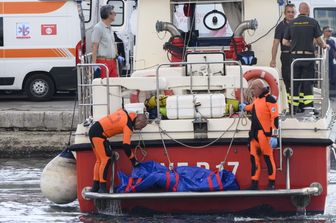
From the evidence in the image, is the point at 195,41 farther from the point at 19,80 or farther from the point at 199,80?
the point at 19,80

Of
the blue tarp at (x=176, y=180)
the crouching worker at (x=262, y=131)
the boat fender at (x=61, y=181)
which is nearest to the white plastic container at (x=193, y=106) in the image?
the crouching worker at (x=262, y=131)

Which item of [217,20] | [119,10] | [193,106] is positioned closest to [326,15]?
[119,10]

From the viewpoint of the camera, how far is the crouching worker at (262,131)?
12.0m

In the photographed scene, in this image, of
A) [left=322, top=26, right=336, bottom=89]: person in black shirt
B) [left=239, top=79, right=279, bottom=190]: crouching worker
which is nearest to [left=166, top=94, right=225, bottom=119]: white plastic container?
[left=239, top=79, right=279, bottom=190]: crouching worker

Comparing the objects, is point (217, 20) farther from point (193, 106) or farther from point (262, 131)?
point (262, 131)

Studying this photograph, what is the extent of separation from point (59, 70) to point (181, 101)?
37.7ft

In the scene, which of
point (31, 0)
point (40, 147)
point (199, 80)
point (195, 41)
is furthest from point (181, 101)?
point (31, 0)

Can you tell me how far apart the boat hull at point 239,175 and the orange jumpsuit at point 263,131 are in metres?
0.13

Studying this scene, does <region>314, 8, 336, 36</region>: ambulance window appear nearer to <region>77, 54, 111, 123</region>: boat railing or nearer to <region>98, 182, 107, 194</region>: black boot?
<region>77, 54, 111, 123</region>: boat railing

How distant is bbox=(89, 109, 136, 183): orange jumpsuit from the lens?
12.1m

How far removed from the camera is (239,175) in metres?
12.2

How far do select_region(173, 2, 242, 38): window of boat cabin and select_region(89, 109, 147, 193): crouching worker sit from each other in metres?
2.58

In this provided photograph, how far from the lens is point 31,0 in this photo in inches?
909

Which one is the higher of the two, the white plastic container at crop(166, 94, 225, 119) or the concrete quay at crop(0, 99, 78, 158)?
the white plastic container at crop(166, 94, 225, 119)
